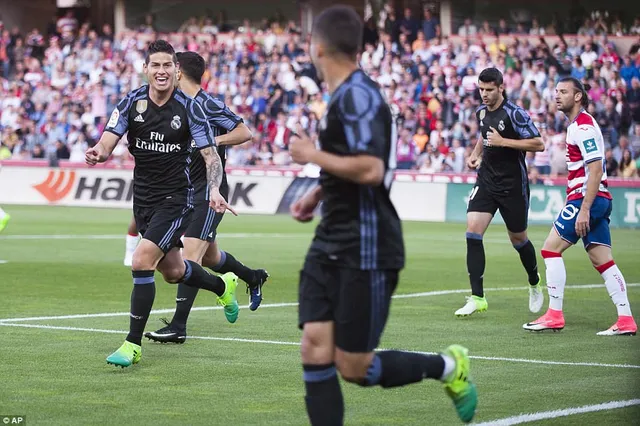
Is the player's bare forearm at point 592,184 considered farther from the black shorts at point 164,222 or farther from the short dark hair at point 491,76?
the black shorts at point 164,222

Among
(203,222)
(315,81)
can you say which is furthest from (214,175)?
(315,81)

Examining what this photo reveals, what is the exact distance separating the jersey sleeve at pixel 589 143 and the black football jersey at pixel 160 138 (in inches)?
131

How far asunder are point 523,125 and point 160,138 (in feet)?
14.0

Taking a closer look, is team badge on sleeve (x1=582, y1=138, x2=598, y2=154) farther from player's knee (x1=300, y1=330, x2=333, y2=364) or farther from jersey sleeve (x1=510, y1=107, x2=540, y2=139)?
player's knee (x1=300, y1=330, x2=333, y2=364)

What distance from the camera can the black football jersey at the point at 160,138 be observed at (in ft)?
30.9

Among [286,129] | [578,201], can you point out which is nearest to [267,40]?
[286,129]

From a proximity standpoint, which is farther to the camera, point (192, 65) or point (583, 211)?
point (192, 65)

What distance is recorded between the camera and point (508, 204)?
1258cm

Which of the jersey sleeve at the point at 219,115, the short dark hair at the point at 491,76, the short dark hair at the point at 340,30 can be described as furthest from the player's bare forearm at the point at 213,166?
the short dark hair at the point at 340,30

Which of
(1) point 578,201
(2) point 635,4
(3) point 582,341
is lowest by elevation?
(3) point 582,341

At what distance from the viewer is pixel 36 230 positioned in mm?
23875

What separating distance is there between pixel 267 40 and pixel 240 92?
134 inches

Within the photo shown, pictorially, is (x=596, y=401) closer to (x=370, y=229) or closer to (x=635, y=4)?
(x=370, y=229)

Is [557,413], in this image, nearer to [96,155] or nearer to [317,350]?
[317,350]
